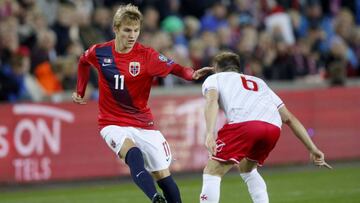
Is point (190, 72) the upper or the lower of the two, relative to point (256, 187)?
upper

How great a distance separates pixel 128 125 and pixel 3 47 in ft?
23.7

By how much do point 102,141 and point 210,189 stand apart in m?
7.32

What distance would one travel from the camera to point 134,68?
10.4 metres

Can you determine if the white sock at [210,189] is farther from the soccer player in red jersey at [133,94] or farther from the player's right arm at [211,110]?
the soccer player in red jersey at [133,94]

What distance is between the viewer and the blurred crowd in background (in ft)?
56.6

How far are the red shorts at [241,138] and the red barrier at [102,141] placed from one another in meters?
6.79

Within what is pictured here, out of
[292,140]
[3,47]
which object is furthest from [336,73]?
[3,47]

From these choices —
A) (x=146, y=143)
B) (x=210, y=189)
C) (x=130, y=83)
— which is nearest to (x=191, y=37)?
(x=130, y=83)

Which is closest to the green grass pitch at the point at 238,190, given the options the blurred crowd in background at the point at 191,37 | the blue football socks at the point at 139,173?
the blurred crowd in background at the point at 191,37

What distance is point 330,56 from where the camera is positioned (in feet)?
69.7

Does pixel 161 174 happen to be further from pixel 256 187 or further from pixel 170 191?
pixel 256 187

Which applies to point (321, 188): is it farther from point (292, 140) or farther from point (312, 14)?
point (312, 14)

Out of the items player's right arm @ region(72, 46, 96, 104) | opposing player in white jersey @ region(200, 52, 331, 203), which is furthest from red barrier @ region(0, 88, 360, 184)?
opposing player in white jersey @ region(200, 52, 331, 203)

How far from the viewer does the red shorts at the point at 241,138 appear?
980cm
